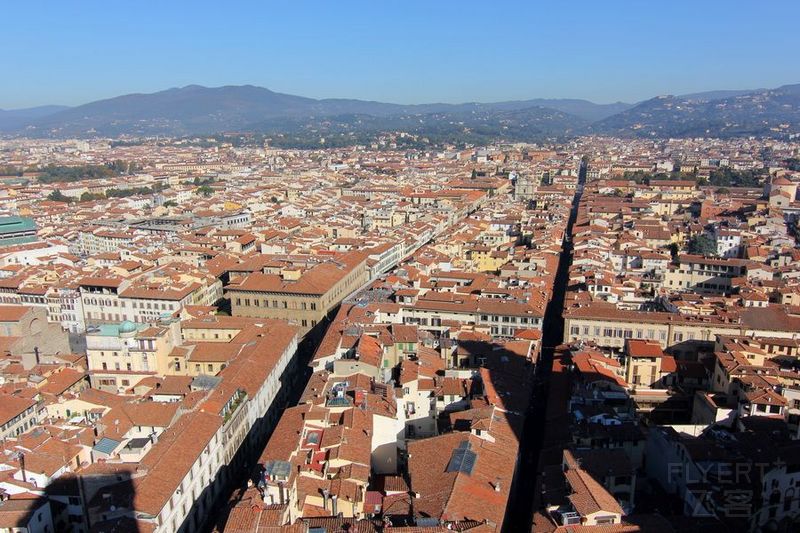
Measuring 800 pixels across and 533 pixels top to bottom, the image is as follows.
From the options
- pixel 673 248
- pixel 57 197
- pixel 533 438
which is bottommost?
pixel 533 438

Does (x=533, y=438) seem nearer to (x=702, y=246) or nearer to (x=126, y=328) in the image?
(x=126, y=328)

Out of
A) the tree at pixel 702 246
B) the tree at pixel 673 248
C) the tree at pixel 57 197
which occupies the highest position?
the tree at pixel 57 197

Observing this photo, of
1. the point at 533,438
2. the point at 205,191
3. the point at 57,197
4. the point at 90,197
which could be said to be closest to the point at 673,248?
the point at 533,438

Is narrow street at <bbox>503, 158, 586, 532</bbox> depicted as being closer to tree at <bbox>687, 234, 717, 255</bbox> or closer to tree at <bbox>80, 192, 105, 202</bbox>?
tree at <bbox>687, 234, 717, 255</bbox>

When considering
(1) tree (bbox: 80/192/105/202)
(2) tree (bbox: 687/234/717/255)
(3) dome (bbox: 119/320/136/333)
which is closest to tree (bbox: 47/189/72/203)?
(1) tree (bbox: 80/192/105/202)

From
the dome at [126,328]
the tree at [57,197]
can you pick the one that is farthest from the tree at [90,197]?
the dome at [126,328]

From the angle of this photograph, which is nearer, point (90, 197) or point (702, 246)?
point (702, 246)

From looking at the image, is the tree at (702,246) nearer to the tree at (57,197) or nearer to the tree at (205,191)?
the tree at (205,191)

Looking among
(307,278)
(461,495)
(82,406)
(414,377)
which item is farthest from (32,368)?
(461,495)

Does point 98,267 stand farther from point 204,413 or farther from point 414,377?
point 414,377
